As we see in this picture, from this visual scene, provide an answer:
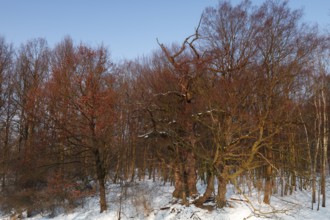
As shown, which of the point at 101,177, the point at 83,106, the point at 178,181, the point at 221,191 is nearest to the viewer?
the point at 221,191

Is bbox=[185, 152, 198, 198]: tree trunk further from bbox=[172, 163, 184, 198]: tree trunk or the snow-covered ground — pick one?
the snow-covered ground

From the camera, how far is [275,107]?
14.0m

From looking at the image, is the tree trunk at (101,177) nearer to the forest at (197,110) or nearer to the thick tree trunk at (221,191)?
the forest at (197,110)

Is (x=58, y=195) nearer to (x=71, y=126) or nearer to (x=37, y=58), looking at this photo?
(x=71, y=126)

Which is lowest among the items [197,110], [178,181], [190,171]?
[178,181]

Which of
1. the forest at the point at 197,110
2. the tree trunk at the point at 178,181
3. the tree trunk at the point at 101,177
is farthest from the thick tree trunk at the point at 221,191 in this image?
the tree trunk at the point at 101,177

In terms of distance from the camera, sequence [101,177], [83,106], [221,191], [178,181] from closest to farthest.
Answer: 1. [221,191]
2. [83,106]
3. [101,177]
4. [178,181]

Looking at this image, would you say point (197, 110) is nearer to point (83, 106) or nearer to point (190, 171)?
point (190, 171)

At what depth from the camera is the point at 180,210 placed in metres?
13.4

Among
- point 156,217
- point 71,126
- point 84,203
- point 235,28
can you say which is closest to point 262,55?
point 235,28

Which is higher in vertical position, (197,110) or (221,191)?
(197,110)

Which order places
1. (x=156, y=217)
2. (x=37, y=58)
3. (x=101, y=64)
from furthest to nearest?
(x=37, y=58) → (x=101, y=64) → (x=156, y=217)

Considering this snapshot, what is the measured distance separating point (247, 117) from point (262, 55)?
4.12 m

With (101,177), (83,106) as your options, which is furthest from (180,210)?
(83,106)
